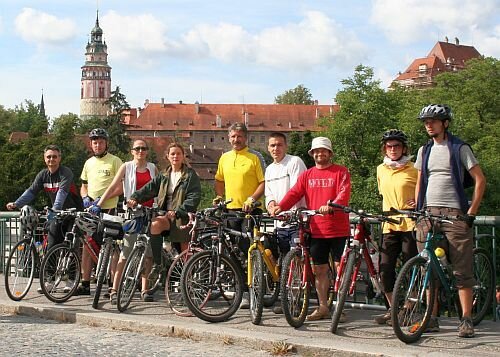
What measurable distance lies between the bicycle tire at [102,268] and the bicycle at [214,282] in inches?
52.7

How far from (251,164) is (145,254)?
151cm

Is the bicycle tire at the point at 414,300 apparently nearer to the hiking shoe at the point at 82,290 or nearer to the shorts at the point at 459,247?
the shorts at the point at 459,247

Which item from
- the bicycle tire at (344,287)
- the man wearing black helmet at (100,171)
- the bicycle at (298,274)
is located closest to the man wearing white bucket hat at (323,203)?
the bicycle at (298,274)

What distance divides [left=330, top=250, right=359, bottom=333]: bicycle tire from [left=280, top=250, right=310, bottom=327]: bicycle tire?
1.28 ft

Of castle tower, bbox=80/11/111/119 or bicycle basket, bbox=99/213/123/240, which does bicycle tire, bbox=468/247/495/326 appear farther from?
castle tower, bbox=80/11/111/119

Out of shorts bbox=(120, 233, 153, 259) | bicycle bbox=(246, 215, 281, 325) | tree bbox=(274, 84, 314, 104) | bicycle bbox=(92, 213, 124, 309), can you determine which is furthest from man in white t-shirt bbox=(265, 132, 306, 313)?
tree bbox=(274, 84, 314, 104)

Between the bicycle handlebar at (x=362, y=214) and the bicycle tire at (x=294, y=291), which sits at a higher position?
the bicycle handlebar at (x=362, y=214)

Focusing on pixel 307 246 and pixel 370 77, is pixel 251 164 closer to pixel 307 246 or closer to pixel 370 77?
pixel 307 246

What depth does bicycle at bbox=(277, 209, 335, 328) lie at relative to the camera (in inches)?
327

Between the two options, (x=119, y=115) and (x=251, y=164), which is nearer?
(x=251, y=164)

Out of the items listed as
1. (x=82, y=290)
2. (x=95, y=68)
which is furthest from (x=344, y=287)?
(x=95, y=68)

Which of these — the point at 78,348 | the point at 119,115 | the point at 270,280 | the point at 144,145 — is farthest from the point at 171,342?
the point at 119,115

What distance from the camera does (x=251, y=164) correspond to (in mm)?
9805

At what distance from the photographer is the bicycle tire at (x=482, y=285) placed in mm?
8469
